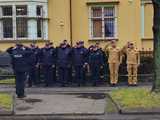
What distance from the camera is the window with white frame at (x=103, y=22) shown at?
1249 inches

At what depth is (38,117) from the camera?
51.8ft

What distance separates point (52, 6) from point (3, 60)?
4296mm

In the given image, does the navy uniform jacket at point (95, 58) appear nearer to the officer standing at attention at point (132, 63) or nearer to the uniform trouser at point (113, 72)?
the uniform trouser at point (113, 72)

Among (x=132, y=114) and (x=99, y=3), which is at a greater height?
(x=99, y=3)

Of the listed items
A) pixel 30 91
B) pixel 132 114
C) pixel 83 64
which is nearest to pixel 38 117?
pixel 132 114

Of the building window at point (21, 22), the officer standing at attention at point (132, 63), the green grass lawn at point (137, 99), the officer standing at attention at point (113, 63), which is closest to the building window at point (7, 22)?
the building window at point (21, 22)

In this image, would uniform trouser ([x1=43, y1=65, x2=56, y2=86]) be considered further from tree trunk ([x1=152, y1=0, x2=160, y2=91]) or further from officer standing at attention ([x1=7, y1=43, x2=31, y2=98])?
tree trunk ([x1=152, y1=0, x2=160, y2=91])

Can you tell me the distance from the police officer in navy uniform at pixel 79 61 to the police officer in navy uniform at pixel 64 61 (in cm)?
24

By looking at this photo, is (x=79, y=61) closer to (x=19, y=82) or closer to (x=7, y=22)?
(x=19, y=82)

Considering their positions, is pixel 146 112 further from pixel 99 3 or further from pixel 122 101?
pixel 99 3

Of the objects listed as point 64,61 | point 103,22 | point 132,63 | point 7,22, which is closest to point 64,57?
point 64,61

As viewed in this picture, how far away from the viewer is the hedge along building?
100 feet

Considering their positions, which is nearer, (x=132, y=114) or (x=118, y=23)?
(x=132, y=114)

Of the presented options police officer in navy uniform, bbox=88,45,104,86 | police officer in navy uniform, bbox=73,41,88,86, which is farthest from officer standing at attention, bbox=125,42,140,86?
police officer in navy uniform, bbox=73,41,88,86
